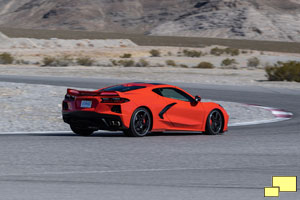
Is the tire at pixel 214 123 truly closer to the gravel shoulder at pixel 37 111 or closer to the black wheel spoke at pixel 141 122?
the black wheel spoke at pixel 141 122

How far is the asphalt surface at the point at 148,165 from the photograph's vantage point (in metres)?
7.82

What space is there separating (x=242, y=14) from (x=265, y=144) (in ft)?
412

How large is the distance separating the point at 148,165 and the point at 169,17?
14043cm

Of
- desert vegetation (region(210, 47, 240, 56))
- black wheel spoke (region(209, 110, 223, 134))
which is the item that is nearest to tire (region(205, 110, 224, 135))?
black wheel spoke (region(209, 110, 223, 134))

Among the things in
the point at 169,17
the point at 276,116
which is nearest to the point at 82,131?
the point at 276,116

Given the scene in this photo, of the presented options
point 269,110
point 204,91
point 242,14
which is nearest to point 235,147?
point 269,110

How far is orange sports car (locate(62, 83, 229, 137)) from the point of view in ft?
43.4

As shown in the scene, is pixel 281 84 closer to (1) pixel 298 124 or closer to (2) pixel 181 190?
(1) pixel 298 124

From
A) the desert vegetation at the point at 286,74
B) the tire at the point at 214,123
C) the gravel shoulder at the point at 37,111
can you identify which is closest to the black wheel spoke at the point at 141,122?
the tire at the point at 214,123

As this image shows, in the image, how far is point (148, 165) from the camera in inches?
395

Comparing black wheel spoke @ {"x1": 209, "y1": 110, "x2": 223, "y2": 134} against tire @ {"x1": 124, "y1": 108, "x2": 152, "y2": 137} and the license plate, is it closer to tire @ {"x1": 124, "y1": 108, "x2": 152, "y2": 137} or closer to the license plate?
tire @ {"x1": 124, "y1": 108, "x2": 152, "y2": 137}

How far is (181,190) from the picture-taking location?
26.0ft

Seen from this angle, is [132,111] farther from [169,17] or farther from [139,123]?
[169,17]

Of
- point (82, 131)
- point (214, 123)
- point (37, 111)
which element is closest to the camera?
point (82, 131)
